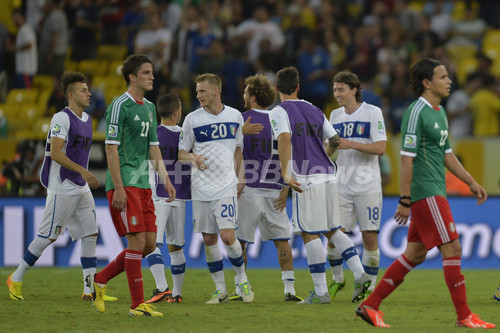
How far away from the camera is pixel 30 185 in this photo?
48.7 feet

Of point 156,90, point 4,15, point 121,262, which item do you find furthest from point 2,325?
point 4,15

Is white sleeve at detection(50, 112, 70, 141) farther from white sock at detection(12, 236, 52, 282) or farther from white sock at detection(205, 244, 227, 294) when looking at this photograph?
white sock at detection(205, 244, 227, 294)

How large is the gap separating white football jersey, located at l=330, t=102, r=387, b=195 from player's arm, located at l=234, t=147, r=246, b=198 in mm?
1125

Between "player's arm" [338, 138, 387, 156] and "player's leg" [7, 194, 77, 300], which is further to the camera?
"player's leg" [7, 194, 77, 300]

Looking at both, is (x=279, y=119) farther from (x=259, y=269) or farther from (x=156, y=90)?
(x=156, y=90)

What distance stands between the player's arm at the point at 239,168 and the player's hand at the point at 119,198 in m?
2.12

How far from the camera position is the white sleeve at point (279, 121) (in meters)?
9.22

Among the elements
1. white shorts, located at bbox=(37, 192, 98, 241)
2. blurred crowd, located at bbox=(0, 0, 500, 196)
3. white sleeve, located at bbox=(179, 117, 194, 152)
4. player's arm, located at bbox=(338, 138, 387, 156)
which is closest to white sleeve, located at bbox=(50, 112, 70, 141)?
white shorts, located at bbox=(37, 192, 98, 241)

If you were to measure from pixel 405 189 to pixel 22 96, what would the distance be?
13971 mm

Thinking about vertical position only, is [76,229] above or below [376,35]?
below

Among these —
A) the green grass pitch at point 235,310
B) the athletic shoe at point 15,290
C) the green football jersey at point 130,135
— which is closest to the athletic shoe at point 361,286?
the green grass pitch at point 235,310

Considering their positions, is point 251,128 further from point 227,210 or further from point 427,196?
point 427,196

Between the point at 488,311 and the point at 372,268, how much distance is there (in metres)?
1.55

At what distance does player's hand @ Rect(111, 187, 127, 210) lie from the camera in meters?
7.96
